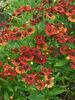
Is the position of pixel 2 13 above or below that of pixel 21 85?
below

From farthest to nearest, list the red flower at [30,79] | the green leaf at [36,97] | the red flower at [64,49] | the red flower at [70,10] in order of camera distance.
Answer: the red flower at [70,10] → the red flower at [64,49] → the green leaf at [36,97] → the red flower at [30,79]

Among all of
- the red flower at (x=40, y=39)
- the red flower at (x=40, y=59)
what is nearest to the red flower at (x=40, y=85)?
the red flower at (x=40, y=59)

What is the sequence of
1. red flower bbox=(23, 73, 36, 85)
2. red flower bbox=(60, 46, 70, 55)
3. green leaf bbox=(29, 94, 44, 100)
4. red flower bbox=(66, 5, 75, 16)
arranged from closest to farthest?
red flower bbox=(23, 73, 36, 85), green leaf bbox=(29, 94, 44, 100), red flower bbox=(60, 46, 70, 55), red flower bbox=(66, 5, 75, 16)

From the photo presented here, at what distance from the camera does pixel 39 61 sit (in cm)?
330

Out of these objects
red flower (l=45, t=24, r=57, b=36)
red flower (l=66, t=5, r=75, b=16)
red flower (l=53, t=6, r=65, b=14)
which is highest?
red flower (l=53, t=6, r=65, b=14)

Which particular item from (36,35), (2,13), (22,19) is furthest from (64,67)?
(2,13)

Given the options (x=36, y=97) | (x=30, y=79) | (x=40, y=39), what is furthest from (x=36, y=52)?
(x=36, y=97)

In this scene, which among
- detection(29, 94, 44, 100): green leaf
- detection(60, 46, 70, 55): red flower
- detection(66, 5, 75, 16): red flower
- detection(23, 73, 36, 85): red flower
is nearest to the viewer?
detection(23, 73, 36, 85): red flower

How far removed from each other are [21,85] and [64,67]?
1.47 feet

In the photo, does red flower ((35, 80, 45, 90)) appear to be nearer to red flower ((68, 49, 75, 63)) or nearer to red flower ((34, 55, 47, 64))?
red flower ((34, 55, 47, 64))

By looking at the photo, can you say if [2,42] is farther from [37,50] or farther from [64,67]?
[64,67]

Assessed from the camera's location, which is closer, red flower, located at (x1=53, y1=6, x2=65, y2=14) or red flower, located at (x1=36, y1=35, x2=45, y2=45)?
red flower, located at (x1=36, y1=35, x2=45, y2=45)

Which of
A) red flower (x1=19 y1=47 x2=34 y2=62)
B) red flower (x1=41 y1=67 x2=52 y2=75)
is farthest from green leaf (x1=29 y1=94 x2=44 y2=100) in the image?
red flower (x1=19 y1=47 x2=34 y2=62)

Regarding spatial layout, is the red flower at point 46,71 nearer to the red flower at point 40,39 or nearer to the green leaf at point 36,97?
the green leaf at point 36,97
